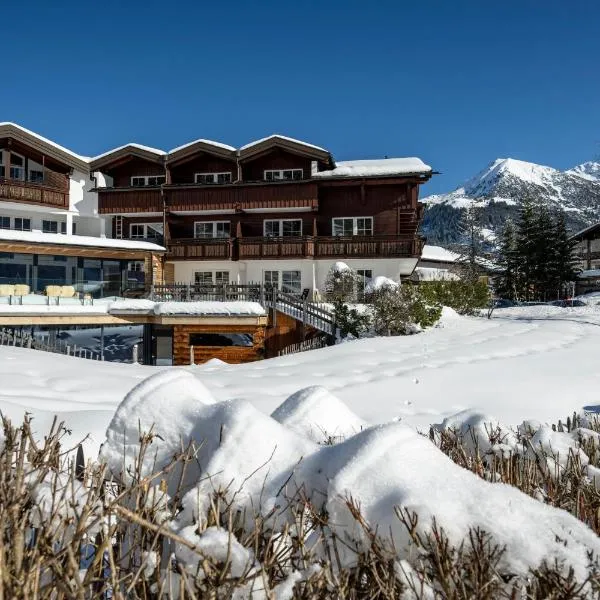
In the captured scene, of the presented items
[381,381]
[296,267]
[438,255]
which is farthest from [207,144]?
[438,255]

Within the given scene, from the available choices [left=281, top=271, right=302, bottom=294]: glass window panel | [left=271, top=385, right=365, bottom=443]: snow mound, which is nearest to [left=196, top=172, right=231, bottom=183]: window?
[left=281, top=271, right=302, bottom=294]: glass window panel

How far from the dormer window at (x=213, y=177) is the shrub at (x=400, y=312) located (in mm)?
16587

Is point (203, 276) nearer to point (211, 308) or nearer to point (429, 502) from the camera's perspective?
point (211, 308)

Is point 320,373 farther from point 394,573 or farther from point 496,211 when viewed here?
point 496,211

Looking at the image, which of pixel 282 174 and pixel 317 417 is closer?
pixel 317 417

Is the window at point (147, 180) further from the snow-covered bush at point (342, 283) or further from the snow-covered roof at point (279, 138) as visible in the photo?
the snow-covered bush at point (342, 283)

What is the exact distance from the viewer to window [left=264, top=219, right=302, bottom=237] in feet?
93.9

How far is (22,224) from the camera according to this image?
95.3 feet

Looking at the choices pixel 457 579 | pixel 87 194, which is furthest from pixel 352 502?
pixel 87 194

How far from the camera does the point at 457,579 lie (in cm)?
154

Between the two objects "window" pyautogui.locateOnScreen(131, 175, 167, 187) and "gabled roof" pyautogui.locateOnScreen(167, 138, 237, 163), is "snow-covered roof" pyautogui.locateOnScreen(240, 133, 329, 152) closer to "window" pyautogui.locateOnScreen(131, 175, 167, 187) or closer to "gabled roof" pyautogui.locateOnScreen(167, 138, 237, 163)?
"gabled roof" pyautogui.locateOnScreen(167, 138, 237, 163)

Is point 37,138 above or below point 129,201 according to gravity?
above

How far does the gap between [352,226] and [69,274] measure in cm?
1532

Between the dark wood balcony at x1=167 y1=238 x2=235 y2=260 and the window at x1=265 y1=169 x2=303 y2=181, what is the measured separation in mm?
4721
